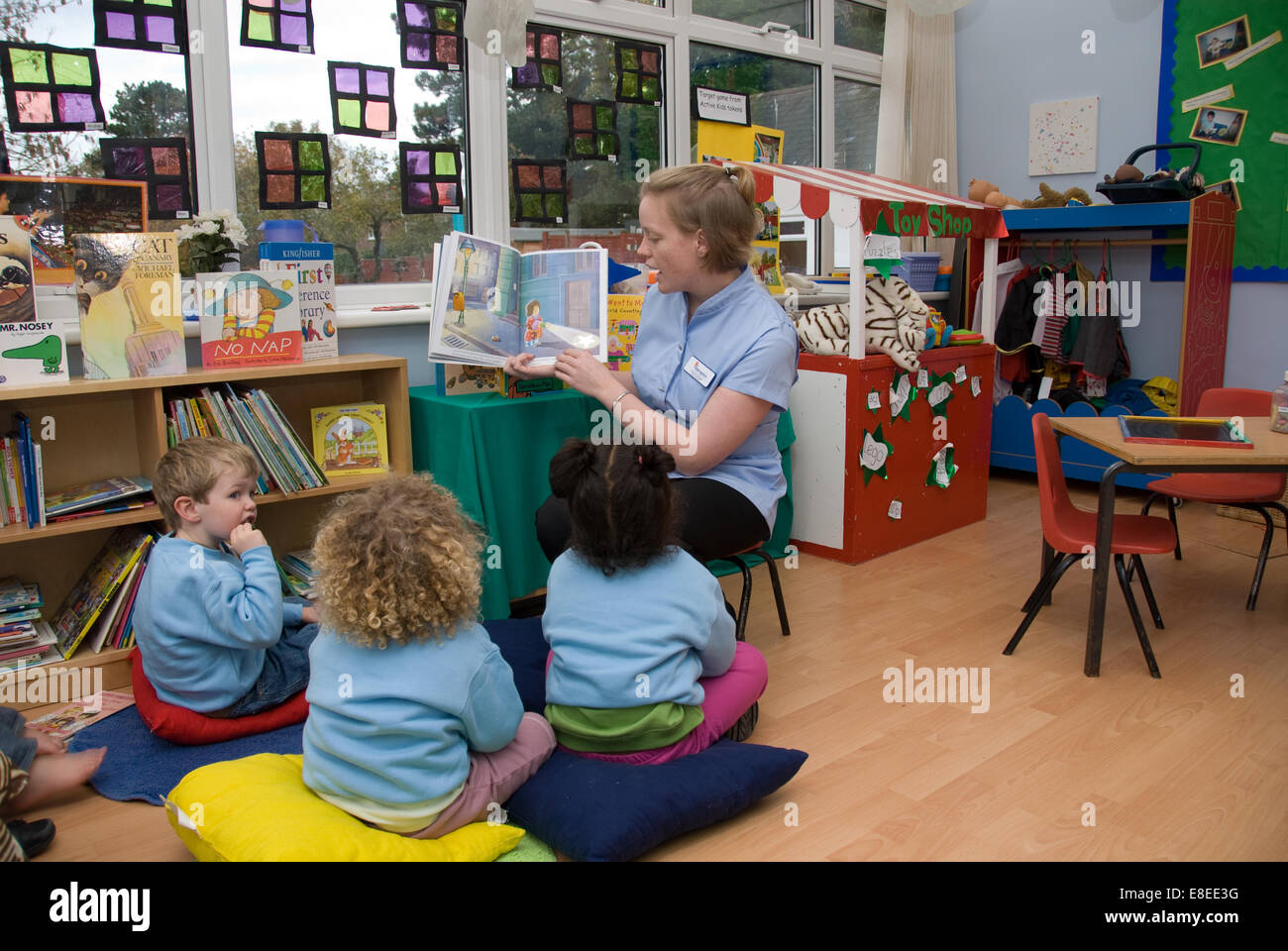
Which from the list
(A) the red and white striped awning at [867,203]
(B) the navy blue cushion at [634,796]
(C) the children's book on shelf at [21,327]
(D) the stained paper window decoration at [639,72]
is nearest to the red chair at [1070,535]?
(A) the red and white striped awning at [867,203]

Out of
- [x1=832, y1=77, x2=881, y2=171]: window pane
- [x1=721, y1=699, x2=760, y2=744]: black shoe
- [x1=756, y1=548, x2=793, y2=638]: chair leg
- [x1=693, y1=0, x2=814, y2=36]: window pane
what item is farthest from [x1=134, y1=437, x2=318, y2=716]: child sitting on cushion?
[x1=832, y1=77, x2=881, y2=171]: window pane

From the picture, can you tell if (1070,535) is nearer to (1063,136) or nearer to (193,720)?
(193,720)

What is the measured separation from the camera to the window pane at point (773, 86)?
4469 millimetres

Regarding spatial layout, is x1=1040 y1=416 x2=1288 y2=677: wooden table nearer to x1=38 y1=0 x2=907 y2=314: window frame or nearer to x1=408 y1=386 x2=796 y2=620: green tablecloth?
x1=408 y1=386 x2=796 y2=620: green tablecloth

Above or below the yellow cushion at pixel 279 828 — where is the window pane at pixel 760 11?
above

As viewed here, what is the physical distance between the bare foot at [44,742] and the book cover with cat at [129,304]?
2.80ft

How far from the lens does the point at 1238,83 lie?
14.6 feet

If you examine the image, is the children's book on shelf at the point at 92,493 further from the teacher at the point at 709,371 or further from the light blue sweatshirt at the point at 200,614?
the teacher at the point at 709,371

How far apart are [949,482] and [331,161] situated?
99.4 inches

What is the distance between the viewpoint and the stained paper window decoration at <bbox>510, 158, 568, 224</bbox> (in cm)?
383

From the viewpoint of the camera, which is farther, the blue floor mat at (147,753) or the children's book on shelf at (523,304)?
the children's book on shelf at (523,304)

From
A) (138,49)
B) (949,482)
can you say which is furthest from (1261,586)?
(138,49)

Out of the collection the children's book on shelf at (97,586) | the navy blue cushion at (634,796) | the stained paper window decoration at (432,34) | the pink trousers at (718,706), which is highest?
the stained paper window decoration at (432,34)

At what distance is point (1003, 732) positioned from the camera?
239 centimetres
